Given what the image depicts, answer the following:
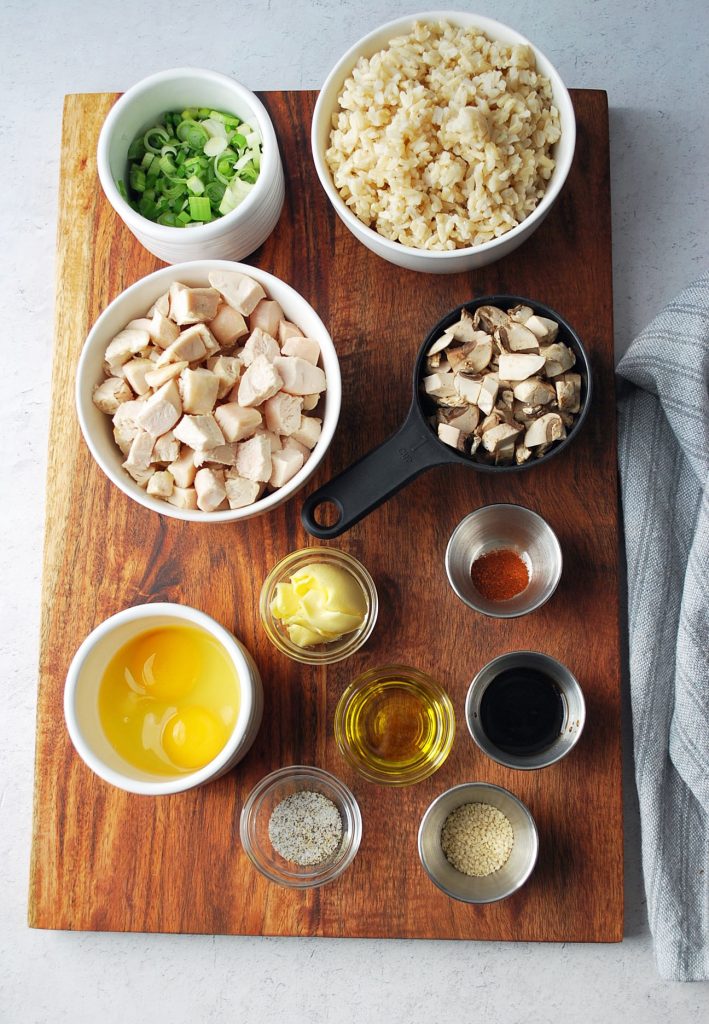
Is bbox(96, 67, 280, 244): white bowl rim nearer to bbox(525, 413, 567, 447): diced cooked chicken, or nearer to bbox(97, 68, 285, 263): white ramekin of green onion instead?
bbox(97, 68, 285, 263): white ramekin of green onion

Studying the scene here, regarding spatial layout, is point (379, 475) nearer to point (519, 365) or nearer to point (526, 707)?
point (519, 365)

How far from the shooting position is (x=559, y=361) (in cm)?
144

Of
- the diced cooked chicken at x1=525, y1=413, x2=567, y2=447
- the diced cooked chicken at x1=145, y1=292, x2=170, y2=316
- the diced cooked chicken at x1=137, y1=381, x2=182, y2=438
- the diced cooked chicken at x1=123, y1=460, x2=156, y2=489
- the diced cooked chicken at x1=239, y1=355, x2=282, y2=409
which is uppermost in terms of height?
the diced cooked chicken at x1=145, y1=292, x2=170, y2=316

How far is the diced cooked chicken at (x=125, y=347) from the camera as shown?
1438 millimetres

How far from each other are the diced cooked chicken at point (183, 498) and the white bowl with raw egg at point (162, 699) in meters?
0.16

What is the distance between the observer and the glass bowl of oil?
5.04 feet

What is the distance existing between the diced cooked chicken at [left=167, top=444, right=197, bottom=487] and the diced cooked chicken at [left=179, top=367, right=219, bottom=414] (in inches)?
2.7

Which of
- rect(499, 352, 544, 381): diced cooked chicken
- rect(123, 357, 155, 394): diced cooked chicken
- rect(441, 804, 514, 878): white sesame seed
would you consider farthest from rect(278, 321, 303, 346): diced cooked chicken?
rect(441, 804, 514, 878): white sesame seed

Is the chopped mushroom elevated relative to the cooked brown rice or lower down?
lower down

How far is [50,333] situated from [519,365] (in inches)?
38.9

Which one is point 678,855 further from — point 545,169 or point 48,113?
point 48,113

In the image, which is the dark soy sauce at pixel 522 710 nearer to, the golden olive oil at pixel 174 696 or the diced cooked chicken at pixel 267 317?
the golden olive oil at pixel 174 696

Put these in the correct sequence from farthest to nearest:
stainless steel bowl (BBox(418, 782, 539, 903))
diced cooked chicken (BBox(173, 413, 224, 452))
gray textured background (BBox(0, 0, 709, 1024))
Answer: gray textured background (BBox(0, 0, 709, 1024)), stainless steel bowl (BBox(418, 782, 539, 903)), diced cooked chicken (BBox(173, 413, 224, 452))

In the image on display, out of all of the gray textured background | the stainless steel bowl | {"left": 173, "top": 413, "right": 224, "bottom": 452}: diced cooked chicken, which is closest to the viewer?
{"left": 173, "top": 413, "right": 224, "bottom": 452}: diced cooked chicken
